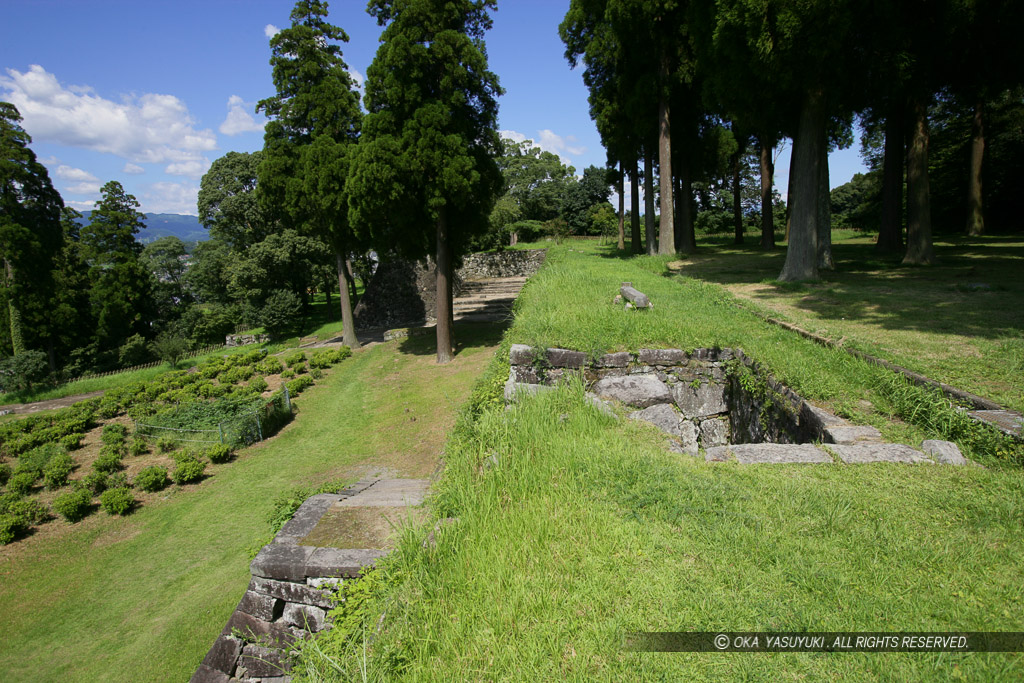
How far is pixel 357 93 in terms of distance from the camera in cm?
1508

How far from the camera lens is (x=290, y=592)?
9.32ft

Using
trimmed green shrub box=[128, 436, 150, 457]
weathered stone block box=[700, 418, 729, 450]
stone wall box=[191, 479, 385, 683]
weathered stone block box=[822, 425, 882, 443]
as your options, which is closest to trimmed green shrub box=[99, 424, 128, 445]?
trimmed green shrub box=[128, 436, 150, 457]

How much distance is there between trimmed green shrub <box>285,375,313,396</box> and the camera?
12570mm

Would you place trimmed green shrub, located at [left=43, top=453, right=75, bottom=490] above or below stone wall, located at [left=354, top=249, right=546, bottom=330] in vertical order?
below

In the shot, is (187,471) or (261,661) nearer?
(261,661)

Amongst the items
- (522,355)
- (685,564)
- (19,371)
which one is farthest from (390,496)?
(19,371)

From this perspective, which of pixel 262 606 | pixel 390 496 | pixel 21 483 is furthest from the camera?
pixel 21 483

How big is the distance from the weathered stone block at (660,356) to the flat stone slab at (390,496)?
8.10 feet

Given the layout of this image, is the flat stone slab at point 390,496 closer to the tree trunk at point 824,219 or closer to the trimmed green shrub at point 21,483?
the trimmed green shrub at point 21,483

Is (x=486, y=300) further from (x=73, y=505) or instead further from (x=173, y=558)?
(x=173, y=558)

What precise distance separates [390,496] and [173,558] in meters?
4.79

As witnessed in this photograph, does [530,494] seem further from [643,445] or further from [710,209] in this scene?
[710,209]

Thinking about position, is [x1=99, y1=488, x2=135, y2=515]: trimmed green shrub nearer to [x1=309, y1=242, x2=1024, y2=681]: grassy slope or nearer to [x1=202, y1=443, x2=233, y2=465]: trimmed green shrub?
[x1=202, y1=443, x2=233, y2=465]: trimmed green shrub

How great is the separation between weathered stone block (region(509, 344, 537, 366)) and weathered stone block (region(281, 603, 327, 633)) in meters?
2.83
